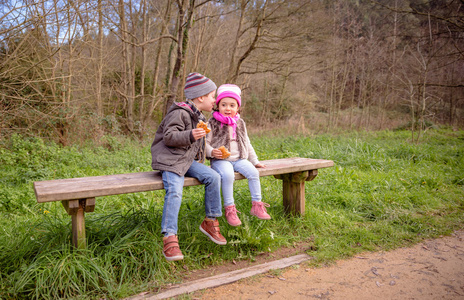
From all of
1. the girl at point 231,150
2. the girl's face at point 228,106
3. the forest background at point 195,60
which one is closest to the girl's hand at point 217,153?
the girl at point 231,150

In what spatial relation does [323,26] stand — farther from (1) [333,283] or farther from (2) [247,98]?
(1) [333,283]

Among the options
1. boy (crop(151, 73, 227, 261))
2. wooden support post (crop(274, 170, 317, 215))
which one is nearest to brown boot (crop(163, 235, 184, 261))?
boy (crop(151, 73, 227, 261))

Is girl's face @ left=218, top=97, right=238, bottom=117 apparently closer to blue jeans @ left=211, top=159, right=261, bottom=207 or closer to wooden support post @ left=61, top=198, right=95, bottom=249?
blue jeans @ left=211, top=159, right=261, bottom=207

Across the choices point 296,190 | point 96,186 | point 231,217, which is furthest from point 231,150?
point 96,186

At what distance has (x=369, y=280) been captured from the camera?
284 centimetres

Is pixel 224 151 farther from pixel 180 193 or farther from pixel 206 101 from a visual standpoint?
pixel 180 193

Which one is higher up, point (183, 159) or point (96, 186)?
point (183, 159)

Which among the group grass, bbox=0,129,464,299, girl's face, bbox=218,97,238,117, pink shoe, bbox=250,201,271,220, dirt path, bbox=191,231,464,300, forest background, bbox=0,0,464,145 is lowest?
dirt path, bbox=191,231,464,300

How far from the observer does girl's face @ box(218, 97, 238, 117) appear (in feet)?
11.2

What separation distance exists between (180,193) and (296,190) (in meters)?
1.59

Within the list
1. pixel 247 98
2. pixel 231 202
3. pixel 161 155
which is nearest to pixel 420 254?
pixel 231 202

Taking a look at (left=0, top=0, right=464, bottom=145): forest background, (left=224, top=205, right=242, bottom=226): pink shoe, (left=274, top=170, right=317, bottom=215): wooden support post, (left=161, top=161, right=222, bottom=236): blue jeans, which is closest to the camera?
(left=161, top=161, right=222, bottom=236): blue jeans

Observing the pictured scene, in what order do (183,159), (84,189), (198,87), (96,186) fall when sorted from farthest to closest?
(198,87), (183,159), (96,186), (84,189)

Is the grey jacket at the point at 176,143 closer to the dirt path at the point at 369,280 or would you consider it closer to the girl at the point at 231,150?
the girl at the point at 231,150
